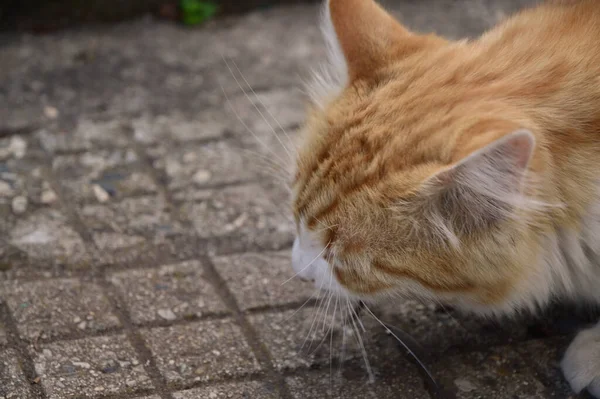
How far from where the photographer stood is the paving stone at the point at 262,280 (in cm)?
286

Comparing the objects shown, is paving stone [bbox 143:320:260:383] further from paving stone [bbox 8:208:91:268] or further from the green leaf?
the green leaf

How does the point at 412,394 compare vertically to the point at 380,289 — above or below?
below

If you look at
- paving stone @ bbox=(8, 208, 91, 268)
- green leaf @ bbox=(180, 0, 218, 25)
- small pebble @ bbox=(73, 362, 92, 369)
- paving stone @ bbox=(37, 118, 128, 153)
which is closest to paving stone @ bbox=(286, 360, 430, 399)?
small pebble @ bbox=(73, 362, 92, 369)

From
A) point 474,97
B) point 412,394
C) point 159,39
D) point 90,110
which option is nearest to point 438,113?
point 474,97

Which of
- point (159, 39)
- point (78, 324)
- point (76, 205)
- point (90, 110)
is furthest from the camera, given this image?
point (159, 39)

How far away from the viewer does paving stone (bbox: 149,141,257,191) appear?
349 centimetres

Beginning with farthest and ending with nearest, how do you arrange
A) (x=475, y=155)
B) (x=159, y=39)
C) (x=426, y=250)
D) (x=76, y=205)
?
(x=159, y=39) → (x=76, y=205) → (x=426, y=250) → (x=475, y=155)

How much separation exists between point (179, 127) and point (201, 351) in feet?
5.00

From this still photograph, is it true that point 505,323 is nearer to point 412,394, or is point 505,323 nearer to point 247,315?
point 412,394

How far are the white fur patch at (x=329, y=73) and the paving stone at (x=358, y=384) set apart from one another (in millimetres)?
867

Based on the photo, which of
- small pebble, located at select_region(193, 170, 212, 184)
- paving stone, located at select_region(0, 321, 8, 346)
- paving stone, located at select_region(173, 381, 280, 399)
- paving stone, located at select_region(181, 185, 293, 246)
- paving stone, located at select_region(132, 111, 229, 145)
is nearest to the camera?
paving stone, located at select_region(173, 381, 280, 399)

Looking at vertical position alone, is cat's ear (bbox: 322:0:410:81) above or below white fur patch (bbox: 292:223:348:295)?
above

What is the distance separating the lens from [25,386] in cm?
235

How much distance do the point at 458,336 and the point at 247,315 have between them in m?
0.74
